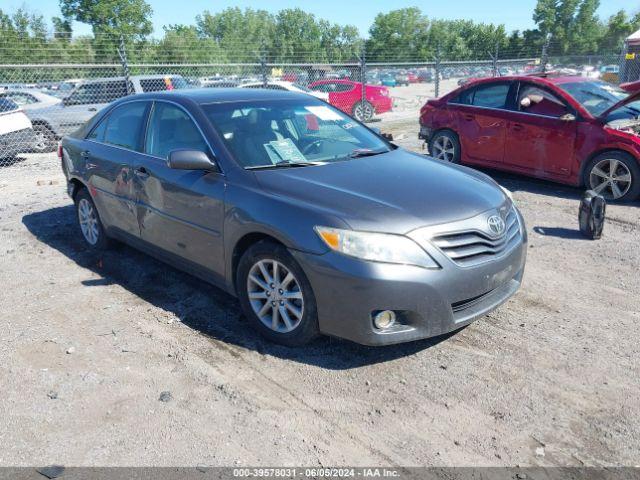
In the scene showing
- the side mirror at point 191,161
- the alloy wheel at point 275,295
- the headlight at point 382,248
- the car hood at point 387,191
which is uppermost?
the side mirror at point 191,161

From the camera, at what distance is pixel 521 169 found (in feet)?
25.8

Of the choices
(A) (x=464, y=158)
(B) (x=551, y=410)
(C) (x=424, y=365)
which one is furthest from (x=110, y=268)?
(A) (x=464, y=158)

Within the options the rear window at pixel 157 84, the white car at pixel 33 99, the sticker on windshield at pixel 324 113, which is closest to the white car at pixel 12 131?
the white car at pixel 33 99

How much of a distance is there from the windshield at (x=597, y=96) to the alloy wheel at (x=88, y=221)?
6.28 m

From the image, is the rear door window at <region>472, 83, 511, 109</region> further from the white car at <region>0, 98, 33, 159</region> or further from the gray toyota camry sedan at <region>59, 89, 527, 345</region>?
the white car at <region>0, 98, 33, 159</region>

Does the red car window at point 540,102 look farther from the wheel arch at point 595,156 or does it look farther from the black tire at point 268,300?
the black tire at point 268,300

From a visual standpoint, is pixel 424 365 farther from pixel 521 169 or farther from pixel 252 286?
pixel 521 169

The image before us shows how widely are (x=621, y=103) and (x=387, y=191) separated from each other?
494cm

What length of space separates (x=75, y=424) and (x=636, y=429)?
9.70 ft

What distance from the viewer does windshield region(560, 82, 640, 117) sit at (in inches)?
287

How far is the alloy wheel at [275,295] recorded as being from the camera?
3.49 meters

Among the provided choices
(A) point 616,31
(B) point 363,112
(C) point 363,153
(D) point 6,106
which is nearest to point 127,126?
(C) point 363,153

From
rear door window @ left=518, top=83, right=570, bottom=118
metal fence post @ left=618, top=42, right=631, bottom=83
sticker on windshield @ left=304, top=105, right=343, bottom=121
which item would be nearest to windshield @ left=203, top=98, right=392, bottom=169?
sticker on windshield @ left=304, top=105, right=343, bottom=121

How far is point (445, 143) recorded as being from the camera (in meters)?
8.93
